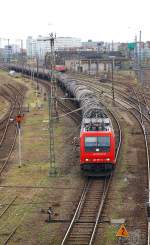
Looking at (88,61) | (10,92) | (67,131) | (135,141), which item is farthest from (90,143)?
(88,61)

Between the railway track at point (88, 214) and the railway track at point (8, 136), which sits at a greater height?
the railway track at point (8, 136)

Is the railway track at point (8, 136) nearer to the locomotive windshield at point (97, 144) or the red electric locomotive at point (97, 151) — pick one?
the red electric locomotive at point (97, 151)

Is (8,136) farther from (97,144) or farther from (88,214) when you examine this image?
(88,214)

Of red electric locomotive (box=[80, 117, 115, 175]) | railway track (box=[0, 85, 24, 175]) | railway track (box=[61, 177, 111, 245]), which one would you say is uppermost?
red electric locomotive (box=[80, 117, 115, 175])

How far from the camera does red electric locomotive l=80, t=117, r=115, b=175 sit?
2697 centimetres

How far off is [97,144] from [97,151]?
16.4 inches

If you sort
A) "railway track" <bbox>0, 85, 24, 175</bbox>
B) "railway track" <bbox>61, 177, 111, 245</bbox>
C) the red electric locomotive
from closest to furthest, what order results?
"railway track" <bbox>61, 177, 111, 245</bbox> < the red electric locomotive < "railway track" <bbox>0, 85, 24, 175</bbox>

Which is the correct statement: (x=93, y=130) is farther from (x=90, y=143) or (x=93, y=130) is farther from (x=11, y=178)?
(x=11, y=178)

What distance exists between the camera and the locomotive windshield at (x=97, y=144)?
27.0 metres

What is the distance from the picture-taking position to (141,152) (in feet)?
109

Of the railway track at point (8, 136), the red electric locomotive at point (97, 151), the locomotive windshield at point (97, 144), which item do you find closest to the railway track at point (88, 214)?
the red electric locomotive at point (97, 151)

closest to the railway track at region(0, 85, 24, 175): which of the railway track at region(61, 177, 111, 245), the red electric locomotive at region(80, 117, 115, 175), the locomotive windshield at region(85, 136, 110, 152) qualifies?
the red electric locomotive at region(80, 117, 115, 175)

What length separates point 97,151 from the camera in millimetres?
26984

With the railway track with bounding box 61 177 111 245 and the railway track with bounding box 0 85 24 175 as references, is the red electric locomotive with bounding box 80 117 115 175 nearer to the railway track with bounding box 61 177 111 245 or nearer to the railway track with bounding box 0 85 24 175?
the railway track with bounding box 61 177 111 245
